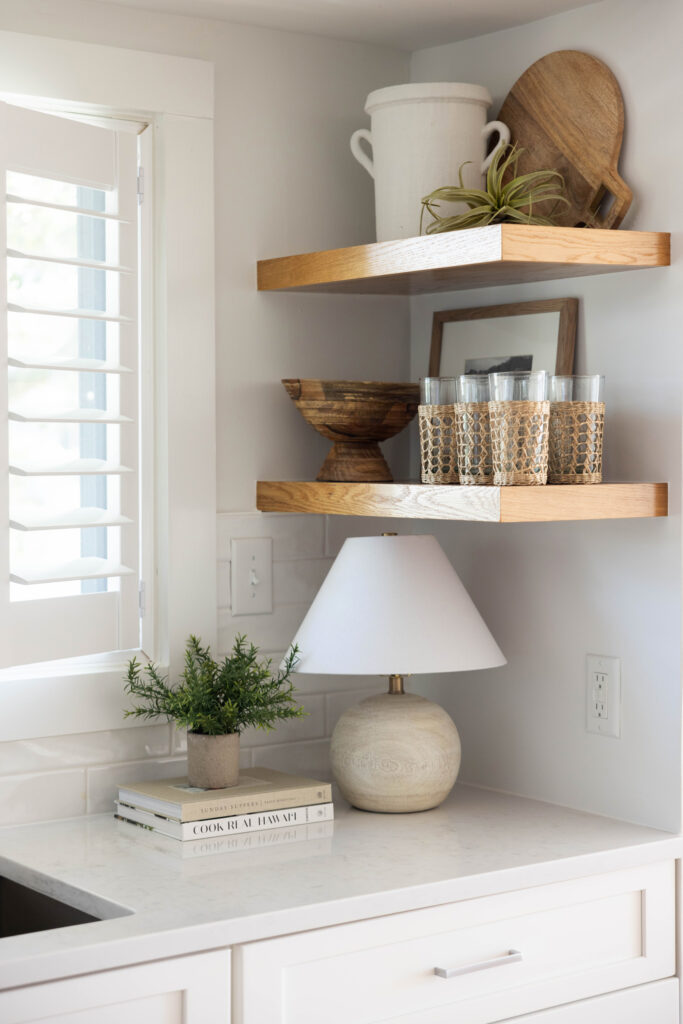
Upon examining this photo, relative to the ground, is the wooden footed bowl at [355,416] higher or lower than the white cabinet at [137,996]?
higher

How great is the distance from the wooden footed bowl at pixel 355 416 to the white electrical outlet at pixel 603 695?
1.50 ft

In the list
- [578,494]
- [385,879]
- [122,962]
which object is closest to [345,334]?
[578,494]

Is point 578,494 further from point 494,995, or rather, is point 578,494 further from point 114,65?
point 114,65

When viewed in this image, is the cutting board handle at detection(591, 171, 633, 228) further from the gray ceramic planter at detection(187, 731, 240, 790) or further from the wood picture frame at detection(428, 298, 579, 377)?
the gray ceramic planter at detection(187, 731, 240, 790)

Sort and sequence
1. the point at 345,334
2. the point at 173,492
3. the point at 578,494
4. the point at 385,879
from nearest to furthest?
the point at 385,879 < the point at 578,494 < the point at 173,492 < the point at 345,334

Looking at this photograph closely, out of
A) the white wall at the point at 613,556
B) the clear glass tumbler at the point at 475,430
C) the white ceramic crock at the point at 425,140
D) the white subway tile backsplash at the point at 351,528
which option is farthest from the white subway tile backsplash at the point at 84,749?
the white ceramic crock at the point at 425,140

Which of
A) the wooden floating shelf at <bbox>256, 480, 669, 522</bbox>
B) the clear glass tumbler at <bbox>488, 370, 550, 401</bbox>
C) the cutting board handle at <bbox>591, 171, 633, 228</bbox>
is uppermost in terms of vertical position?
the cutting board handle at <bbox>591, 171, 633, 228</bbox>

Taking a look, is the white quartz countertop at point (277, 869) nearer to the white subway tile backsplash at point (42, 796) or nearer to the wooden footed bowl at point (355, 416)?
the white subway tile backsplash at point (42, 796)

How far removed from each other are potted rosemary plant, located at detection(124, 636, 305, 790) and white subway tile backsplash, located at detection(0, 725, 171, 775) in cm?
5

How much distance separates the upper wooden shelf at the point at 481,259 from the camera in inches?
71.7

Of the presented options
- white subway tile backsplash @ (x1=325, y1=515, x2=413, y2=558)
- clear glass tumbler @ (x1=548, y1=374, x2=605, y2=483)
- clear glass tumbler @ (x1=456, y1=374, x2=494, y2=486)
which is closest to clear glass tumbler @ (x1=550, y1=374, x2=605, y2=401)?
clear glass tumbler @ (x1=548, y1=374, x2=605, y2=483)

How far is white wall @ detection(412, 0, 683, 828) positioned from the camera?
1.94 meters

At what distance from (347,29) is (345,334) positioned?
0.51 meters

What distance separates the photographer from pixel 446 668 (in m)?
1.99
